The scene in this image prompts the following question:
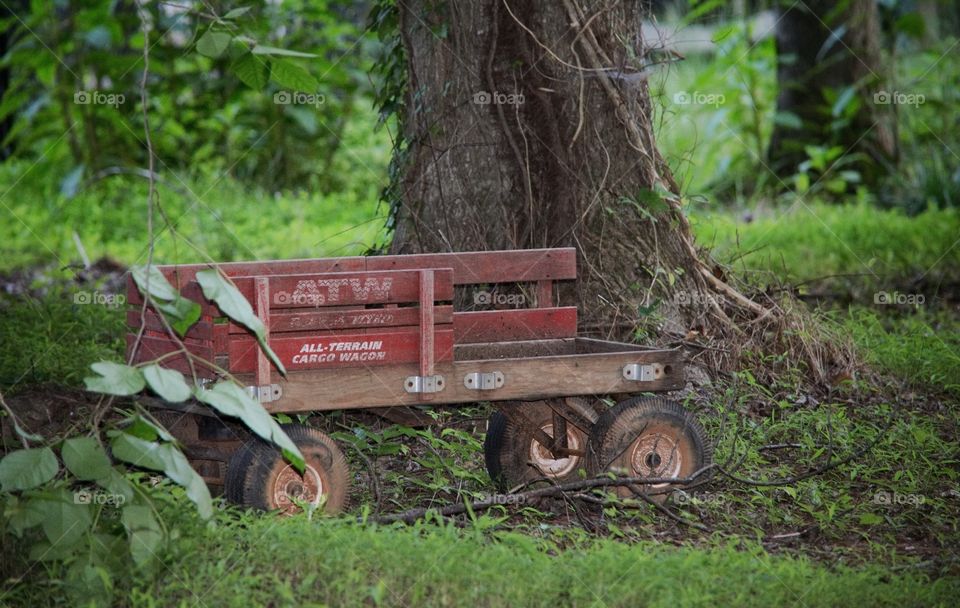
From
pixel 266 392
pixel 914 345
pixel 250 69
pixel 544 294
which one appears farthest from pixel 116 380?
pixel 914 345

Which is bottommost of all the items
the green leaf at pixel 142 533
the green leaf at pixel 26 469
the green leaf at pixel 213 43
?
the green leaf at pixel 142 533

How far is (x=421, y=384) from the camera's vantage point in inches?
185

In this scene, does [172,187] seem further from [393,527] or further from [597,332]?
[393,527]

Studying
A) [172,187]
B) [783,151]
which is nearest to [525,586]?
[172,187]

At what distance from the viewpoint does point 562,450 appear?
521 centimetres

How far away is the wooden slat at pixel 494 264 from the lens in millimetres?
5293

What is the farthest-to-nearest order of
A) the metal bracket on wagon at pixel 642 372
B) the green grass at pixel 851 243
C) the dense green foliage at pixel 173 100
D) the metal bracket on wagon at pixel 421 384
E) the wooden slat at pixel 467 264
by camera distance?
the dense green foliage at pixel 173 100
the green grass at pixel 851 243
the wooden slat at pixel 467 264
the metal bracket on wagon at pixel 642 372
the metal bracket on wagon at pixel 421 384

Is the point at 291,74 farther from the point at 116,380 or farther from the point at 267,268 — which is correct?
the point at 116,380

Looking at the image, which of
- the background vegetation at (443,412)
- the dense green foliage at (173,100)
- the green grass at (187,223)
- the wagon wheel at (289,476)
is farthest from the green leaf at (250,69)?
the dense green foliage at (173,100)

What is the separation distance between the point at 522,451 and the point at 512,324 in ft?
1.93

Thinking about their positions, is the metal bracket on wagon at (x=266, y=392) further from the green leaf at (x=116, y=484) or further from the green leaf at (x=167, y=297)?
the green leaf at (x=116, y=484)

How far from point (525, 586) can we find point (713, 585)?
2.10ft

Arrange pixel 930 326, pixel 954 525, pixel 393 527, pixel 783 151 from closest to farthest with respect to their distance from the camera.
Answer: pixel 393 527, pixel 954 525, pixel 930 326, pixel 783 151

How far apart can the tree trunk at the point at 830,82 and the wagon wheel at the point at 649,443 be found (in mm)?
7638
